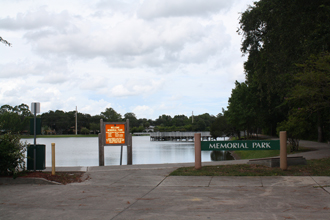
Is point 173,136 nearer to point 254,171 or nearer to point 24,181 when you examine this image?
point 254,171

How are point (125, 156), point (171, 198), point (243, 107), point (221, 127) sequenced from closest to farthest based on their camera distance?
point (171, 198) < point (125, 156) < point (243, 107) < point (221, 127)

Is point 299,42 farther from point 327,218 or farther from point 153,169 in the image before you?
point 327,218

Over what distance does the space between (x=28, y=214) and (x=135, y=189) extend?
3.26 metres

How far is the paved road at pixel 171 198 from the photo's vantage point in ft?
22.0

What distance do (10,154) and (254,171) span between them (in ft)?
25.9

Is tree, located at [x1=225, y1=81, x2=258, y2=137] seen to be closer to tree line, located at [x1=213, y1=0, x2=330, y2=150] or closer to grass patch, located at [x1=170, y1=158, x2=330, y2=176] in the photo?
tree line, located at [x1=213, y1=0, x2=330, y2=150]

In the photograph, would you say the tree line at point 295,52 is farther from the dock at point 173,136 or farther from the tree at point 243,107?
the dock at point 173,136

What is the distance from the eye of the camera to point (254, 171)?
39.5 feet

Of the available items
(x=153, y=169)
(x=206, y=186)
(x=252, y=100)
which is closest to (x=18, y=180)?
(x=153, y=169)

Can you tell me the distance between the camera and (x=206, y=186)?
9.70 m

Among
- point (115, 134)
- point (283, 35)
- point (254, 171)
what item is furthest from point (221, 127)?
point (254, 171)

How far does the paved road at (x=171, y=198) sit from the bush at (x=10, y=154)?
85 cm

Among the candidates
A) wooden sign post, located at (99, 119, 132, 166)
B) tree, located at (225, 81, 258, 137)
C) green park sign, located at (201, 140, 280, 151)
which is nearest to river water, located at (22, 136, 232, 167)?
tree, located at (225, 81, 258, 137)

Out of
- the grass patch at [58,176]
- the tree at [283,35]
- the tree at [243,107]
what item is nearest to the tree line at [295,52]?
the tree at [283,35]
